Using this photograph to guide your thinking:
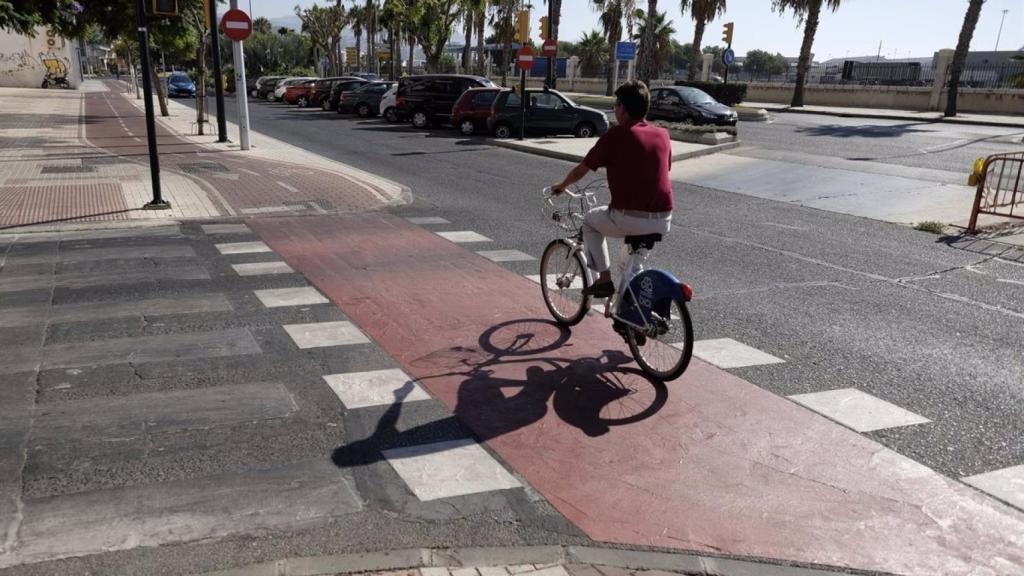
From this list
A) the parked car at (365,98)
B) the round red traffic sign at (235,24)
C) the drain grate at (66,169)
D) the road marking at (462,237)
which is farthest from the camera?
the parked car at (365,98)

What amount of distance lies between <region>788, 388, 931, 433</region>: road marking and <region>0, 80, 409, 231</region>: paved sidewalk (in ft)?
27.0

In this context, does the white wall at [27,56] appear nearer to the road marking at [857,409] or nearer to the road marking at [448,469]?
the road marking at [448,469]

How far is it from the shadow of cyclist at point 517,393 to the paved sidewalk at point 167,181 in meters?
6.53

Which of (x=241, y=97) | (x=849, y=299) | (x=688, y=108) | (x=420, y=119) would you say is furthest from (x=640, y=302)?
(x=420, y=119)

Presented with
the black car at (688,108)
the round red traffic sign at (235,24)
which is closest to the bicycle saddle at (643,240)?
the round red traffic sign at (235,24)

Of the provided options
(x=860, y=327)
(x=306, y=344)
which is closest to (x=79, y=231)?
(x=306, y=344)

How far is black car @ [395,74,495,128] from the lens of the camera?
26.8 meters

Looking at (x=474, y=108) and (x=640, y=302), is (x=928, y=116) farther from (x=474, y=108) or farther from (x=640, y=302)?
(x=640, y=302)

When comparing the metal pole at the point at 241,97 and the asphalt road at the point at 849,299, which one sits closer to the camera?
the asphalt road at the point at 849,299

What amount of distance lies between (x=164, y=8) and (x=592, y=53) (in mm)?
62638

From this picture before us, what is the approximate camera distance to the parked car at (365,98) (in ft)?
105

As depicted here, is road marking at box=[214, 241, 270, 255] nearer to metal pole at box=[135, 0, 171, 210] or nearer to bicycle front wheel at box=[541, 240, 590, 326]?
metal pole at box=[135, 0, 171, 210]

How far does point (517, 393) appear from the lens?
5.11m

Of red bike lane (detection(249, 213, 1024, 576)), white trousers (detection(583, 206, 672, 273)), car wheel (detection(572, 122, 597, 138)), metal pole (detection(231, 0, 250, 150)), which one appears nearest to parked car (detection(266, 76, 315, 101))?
metal pole (detection(231, 0, 250, 150))
